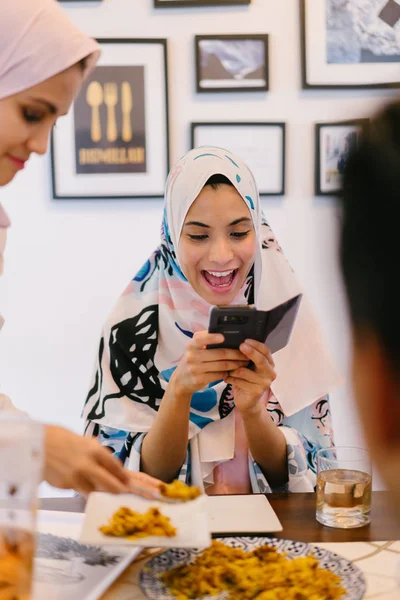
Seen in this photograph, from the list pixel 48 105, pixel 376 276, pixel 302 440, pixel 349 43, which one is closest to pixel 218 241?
pixel 302 440

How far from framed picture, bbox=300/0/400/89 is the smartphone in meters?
1.52

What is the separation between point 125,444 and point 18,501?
3.21ft

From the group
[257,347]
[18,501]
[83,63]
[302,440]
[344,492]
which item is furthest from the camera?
[302,440]

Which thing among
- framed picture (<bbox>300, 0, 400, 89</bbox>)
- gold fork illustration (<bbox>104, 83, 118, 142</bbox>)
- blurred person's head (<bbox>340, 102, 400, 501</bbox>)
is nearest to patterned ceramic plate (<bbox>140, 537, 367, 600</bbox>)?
blurred person's head (<bbox>340, 102, 400, 501</bbox>)

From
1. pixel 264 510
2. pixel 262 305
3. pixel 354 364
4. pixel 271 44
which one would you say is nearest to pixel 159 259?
pixel 262 305

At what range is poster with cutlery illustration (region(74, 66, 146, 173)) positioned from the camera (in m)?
2.49

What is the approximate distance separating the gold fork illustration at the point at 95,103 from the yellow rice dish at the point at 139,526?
1863 millimetres

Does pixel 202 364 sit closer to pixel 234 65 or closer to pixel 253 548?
pixel 253 548

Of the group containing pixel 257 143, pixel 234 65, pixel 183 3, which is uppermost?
pixel 183 3

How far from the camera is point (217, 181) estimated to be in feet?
5.55

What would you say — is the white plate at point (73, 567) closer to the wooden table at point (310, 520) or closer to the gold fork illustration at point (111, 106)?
the wooden table at point (310, 520)

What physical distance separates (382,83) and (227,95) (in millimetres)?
595

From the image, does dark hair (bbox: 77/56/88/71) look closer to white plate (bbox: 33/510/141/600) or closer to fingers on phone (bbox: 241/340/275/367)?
fingers on phone (bbox: 241/340/275/367)

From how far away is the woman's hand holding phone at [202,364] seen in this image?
54.1 inches
